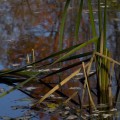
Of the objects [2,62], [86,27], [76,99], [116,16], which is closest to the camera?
[76,99]

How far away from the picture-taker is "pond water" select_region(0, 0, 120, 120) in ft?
16.8

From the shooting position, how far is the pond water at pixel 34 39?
513 cm

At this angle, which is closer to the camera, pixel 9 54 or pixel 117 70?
pixel 117 70

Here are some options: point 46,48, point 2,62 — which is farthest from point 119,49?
point 2,62

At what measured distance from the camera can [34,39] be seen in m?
9.25

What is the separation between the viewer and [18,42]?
903 centimetres

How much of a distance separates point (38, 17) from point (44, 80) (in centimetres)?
541

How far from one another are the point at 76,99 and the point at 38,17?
628cm

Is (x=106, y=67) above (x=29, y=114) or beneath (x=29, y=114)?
above

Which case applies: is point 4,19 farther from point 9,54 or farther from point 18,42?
point 9,54

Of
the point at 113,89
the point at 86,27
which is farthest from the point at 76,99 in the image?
the point at 86,27

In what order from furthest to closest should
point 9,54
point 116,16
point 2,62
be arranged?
point 116,16
point 9,54
point 2,62

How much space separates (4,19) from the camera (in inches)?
457

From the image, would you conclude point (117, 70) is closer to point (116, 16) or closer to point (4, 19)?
point (116, 16)
